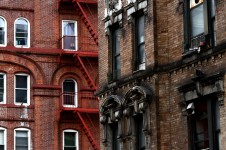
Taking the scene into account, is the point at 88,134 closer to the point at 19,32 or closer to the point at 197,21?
the point at 19,32

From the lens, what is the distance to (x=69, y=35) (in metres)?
62.2

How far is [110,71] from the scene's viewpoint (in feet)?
131

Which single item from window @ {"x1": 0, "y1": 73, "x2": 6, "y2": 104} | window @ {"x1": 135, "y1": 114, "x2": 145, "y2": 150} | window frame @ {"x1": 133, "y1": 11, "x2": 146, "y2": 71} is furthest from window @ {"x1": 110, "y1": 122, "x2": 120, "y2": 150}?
window @ {"x1": 0, "y1": 73, "x2": 6, "y2": 104}

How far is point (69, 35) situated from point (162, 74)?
2689 cm

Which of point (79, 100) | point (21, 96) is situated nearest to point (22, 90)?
point (21, 96)

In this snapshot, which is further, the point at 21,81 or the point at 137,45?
the point at 21,81

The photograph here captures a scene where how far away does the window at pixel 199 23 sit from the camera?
108ft

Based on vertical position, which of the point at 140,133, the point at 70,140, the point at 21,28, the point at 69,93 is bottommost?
the point at 140,133

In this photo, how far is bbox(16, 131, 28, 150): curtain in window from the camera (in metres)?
59.7

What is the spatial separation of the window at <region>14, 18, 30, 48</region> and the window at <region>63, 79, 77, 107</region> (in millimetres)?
3520

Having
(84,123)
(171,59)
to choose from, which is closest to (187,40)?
(171,59)

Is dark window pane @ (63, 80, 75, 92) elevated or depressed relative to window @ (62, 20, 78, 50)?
depressed

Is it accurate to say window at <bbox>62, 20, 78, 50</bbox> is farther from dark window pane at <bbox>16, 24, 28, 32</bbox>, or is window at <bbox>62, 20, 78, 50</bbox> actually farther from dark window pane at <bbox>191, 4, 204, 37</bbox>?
dark window pane at <bbox>191, 4, 204, 37</bbox>

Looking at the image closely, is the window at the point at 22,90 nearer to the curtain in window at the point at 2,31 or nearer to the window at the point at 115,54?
the curtain in window at the point at 2,31
